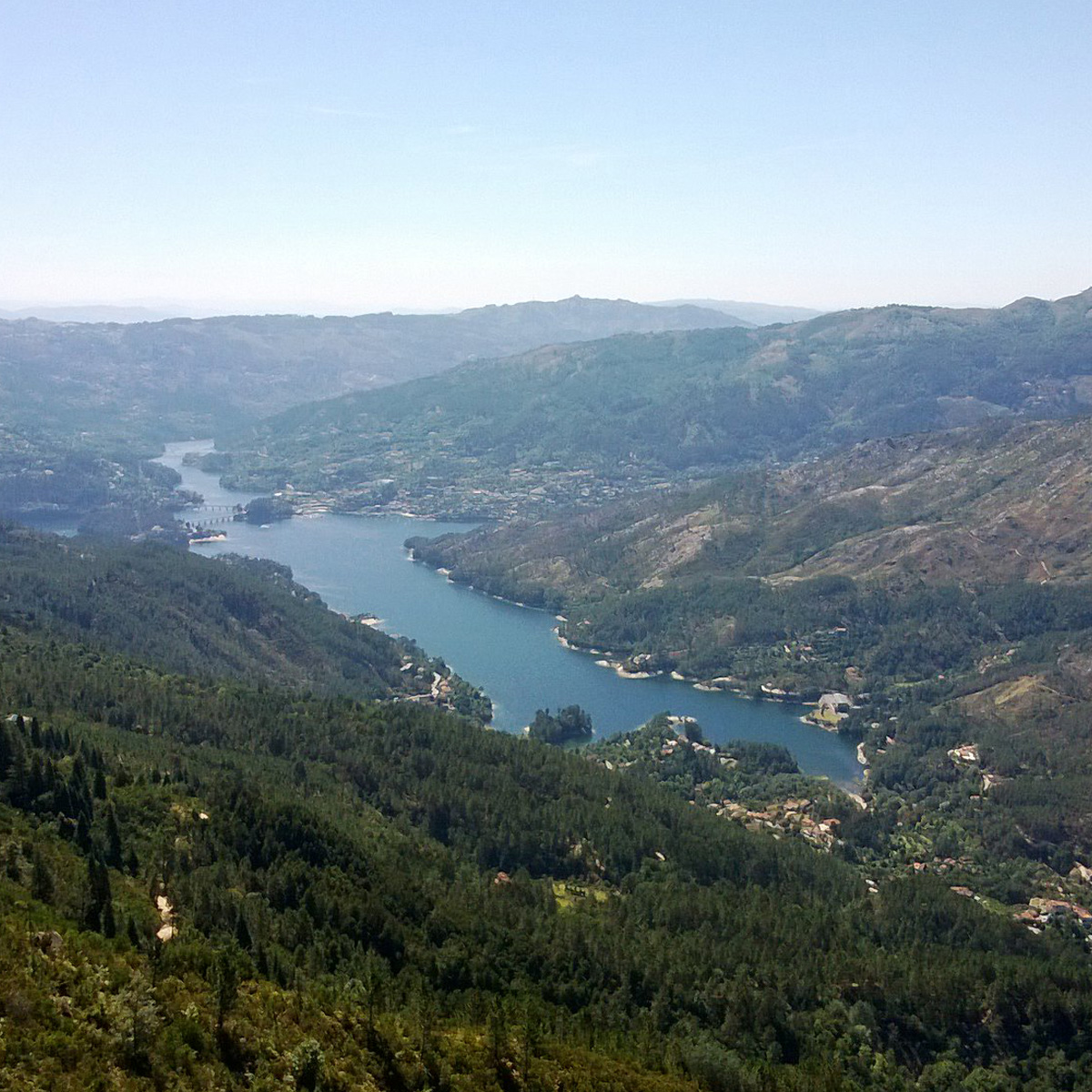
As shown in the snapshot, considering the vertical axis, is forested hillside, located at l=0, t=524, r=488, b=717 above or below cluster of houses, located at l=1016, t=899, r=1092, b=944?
above

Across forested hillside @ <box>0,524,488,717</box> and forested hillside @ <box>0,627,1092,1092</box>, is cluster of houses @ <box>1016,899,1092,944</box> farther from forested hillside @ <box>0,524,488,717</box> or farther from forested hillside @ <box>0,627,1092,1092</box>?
forested hillside @ <box>0,524,488,717</box>

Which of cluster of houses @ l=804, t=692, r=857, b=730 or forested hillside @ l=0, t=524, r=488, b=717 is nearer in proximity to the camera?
forested hillside @ l=0, t=524, r=488, b=717

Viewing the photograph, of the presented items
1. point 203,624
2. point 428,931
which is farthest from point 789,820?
point 203,624

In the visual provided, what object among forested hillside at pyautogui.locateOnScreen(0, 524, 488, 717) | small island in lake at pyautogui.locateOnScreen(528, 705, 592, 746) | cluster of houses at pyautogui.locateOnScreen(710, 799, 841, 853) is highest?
forested hillside at pyautogui.locateOnScreen(0, 524, 488, 717)

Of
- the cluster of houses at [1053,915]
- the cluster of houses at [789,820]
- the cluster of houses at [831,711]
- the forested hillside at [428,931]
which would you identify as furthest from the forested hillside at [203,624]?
the cluster of houses at [1053,915]

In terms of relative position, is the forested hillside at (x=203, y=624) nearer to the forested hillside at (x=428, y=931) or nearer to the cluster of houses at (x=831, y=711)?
the forested hillside at (x=428, y=931)

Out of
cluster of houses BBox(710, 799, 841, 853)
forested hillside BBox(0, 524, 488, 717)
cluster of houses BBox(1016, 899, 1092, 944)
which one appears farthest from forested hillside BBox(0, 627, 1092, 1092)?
forested hillside BBox(0, 524, 488, 717)

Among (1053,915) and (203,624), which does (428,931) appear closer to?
(1053,915)

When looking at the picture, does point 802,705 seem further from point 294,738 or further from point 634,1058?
point 634,1058

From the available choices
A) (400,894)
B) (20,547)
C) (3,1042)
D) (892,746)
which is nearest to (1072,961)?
(400,894)
